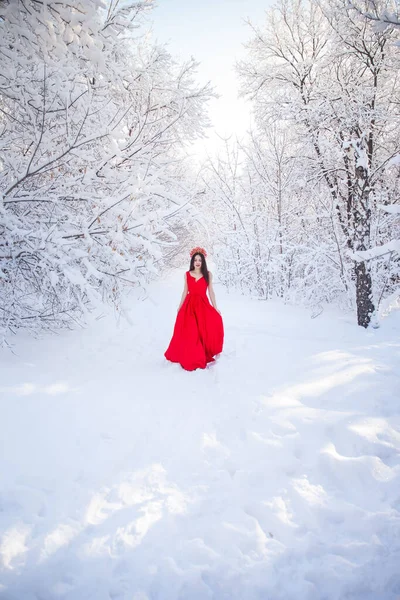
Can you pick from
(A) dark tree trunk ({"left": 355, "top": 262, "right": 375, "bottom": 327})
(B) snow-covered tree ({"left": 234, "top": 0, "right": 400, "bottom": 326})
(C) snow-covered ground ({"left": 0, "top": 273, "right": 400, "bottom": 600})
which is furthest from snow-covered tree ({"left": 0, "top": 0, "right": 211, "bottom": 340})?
(A) dark tree trunk ({"left": 355, "top": 262, "right": 375, "bottom": 327})

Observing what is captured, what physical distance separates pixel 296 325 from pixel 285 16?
27.4 feet

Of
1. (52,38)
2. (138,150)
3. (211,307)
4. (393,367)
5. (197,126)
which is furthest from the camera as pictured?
(197,126)

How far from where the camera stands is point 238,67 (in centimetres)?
810

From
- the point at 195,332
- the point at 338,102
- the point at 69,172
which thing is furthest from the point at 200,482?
the point at 338,102

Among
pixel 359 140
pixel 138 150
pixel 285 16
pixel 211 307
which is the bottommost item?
pixel 211 307

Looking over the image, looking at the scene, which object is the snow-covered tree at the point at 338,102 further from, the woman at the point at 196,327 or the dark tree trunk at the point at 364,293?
the woman at the point at 196,327

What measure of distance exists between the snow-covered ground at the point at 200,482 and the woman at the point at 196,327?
1.14 ft

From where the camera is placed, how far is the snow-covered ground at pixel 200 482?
5.25 ft

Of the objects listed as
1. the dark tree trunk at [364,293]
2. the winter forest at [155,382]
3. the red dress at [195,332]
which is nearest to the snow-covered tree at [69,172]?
the winter forest at [155,382]

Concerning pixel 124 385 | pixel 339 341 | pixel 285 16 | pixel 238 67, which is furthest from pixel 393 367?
pixel 285 16

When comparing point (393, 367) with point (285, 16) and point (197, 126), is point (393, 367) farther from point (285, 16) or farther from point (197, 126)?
point (285, 16)

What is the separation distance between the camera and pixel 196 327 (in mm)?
4695

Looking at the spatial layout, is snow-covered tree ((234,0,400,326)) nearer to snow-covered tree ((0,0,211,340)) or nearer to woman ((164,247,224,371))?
woman ((164,247,224,371))

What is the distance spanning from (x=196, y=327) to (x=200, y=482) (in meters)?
2.66
